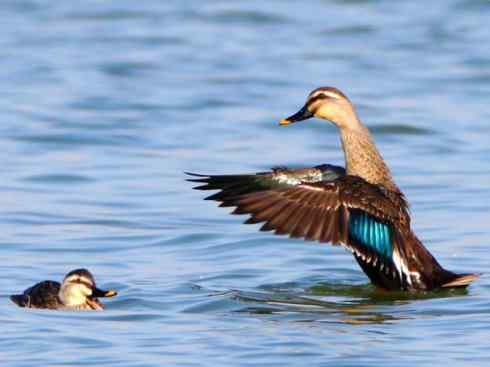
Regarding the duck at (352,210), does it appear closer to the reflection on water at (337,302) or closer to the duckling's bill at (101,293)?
the reflection on water at (337,302)

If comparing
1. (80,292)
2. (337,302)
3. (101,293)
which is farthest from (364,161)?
(80,292)

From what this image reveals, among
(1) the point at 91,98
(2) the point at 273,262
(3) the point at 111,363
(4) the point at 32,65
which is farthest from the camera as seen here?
(4) the point at 32,65

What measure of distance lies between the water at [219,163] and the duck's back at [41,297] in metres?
0.10

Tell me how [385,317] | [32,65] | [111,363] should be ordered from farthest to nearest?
1. [32,65]
2. [385,317]
3. [111,363]

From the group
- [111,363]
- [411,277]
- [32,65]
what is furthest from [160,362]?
[32,65]

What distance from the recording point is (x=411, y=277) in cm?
1177

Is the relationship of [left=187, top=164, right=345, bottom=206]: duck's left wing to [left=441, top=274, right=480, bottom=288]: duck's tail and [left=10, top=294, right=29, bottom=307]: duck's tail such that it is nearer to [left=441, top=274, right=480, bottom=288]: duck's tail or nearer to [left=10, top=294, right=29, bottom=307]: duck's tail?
[left=441, top=274, right=480, bottom=288]: duck's tail

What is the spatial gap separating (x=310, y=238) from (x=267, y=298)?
0.60 m

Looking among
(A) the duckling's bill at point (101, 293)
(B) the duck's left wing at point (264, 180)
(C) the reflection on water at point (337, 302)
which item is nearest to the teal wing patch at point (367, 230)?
Answer: (C) the reflection on water at point (337, 302)

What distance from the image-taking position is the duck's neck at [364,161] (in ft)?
39.2

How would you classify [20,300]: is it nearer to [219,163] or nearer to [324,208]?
[324,208]

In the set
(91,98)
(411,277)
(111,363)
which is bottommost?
(111,363)

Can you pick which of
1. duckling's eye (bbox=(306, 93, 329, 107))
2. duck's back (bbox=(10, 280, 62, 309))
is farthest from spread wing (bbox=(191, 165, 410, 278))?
duck's back (bbox=(10, 280, 62, 309))

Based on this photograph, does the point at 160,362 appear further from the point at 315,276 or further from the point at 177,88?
the point at 177,88
